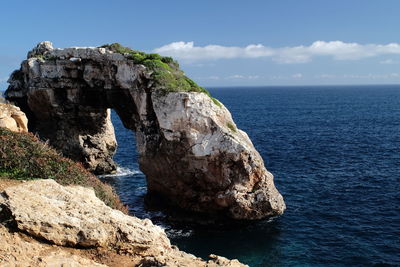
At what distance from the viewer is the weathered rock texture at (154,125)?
30.8 m

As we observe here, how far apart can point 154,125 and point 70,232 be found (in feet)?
74.6

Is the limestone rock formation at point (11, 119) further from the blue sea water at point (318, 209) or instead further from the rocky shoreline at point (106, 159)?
the blue sea water at point (318, 209)

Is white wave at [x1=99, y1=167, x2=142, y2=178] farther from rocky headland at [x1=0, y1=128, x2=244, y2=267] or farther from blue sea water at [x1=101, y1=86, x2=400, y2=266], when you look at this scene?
rocky headland at [x1=0, y1=128, x2=244, y2=267]

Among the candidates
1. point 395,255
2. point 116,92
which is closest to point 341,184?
point 395,255

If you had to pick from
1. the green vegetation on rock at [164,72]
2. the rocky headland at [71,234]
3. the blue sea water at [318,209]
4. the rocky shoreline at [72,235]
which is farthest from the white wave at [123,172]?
the rocky shoreline at [72,235]

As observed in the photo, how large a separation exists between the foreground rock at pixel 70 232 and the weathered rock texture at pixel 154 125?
1686cm

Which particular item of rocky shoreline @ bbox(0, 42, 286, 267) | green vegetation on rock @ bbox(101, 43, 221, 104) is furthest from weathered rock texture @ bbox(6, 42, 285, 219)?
green vegetation on rock @ bbox(101, 43, 221, 104)

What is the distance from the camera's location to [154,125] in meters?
34.8

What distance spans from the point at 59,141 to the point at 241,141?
25936mm

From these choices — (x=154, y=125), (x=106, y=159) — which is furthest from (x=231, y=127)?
(x=106, y=159)

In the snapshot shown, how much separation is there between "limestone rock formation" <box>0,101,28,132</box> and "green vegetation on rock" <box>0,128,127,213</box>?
5.79 feet

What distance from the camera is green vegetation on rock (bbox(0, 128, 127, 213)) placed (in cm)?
1711

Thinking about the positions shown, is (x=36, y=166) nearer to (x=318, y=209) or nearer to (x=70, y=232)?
(x=70, y=232)

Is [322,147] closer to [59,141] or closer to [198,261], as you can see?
[59,141]
